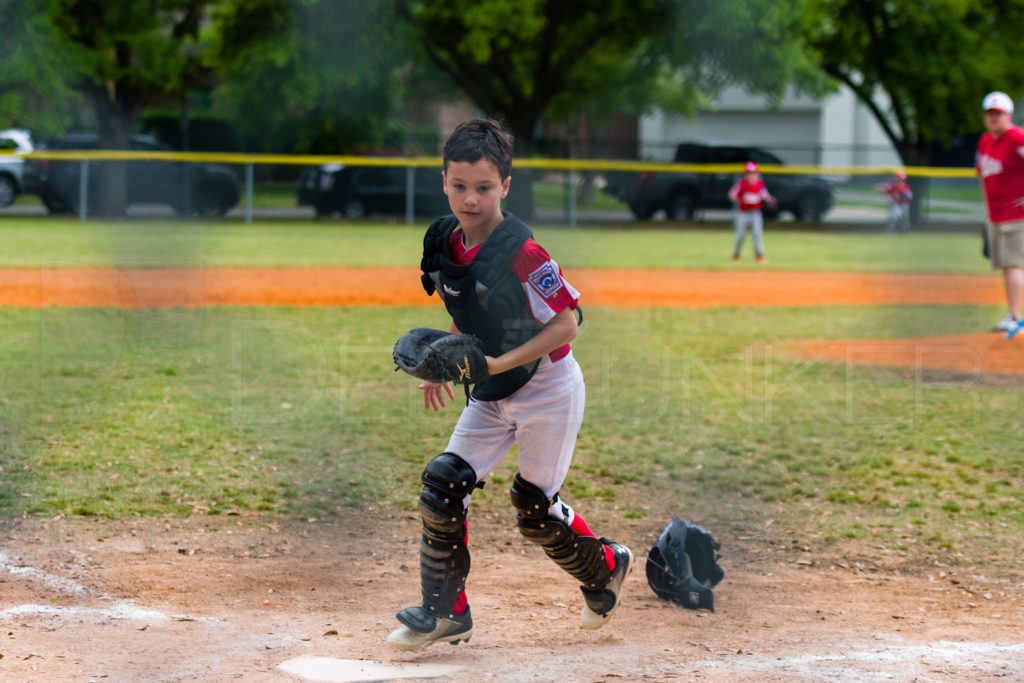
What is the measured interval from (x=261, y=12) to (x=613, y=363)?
14044 mm

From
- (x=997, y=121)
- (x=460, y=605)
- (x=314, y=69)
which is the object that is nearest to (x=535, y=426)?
(x=460, y=605)

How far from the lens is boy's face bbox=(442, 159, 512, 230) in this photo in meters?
3.00

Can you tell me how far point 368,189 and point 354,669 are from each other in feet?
61.5

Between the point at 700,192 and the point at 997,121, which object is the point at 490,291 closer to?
the point at 997,121

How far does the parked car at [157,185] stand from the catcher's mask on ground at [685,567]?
16.7 meters

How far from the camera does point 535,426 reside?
10.4 ft

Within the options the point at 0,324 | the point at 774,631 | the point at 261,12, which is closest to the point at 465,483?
the point at 774,631

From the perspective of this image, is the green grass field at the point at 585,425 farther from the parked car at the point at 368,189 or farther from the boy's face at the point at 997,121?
the parked car at the point at 368,189

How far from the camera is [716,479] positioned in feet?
17.1

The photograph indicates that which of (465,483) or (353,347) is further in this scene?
(353,347)

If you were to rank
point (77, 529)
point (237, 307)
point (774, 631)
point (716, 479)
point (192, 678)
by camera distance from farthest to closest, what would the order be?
→ point (237, 307)
point (716, 479)
point (77, 529)
point (774, 631)
point (192, 678)

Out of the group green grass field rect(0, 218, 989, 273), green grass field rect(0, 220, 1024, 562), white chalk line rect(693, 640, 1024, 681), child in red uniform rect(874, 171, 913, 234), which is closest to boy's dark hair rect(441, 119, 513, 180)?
white chalk line rect(693, 640, 1024, 681)

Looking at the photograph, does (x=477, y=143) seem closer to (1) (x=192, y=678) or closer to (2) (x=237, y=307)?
(1) (x=192, y=678)

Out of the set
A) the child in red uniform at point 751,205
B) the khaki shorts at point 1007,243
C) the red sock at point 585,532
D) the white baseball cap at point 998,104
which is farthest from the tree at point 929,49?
the red sock at point 585,532
